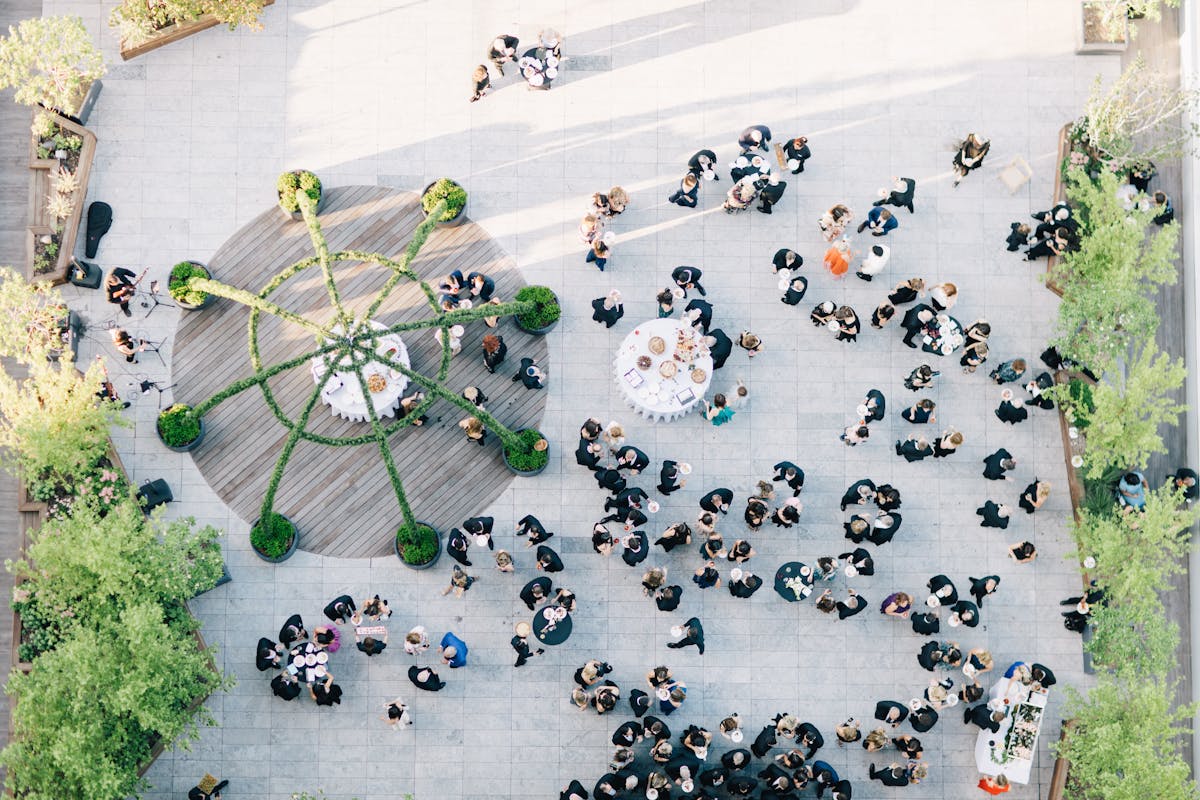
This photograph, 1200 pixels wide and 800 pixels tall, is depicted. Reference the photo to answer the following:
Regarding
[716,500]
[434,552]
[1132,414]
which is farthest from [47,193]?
[1132,414]

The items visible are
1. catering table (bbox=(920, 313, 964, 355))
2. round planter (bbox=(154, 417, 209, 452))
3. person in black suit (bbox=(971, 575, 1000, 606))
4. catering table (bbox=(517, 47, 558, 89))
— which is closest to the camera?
person in black suit (bbox=(971, 575, 1000, 606))

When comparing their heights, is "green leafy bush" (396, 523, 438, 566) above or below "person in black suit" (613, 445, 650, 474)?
below

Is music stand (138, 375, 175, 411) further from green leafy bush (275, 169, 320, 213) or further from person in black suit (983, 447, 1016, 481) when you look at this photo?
person in black suit (983, 447, 1016, 481)

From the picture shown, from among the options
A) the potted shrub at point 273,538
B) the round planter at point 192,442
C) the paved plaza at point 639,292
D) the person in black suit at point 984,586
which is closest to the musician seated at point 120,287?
the paved plaza at point 639,292

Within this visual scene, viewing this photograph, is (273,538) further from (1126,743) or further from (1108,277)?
(1108,277)

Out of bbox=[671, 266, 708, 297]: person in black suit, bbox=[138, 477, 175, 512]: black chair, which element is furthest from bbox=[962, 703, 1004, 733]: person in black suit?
bbox=[138, 477, 175, 512]: black chair

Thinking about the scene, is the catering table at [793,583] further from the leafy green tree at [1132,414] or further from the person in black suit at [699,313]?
the leafy green tree at [1132,414]
